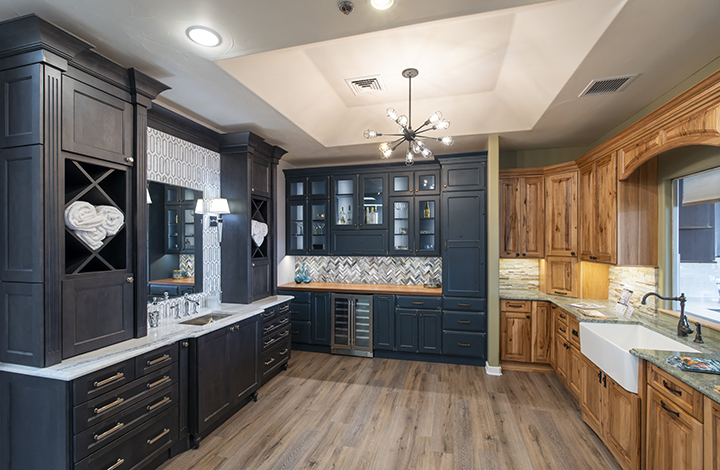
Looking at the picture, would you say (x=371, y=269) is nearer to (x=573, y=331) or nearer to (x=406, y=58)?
(x=573, y=331)

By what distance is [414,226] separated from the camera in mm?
4789

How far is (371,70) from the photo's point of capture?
3230mm

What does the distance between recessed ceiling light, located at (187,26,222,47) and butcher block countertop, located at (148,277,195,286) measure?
2.02 m

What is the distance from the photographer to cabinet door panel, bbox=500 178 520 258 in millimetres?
4363

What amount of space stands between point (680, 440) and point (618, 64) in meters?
2.39

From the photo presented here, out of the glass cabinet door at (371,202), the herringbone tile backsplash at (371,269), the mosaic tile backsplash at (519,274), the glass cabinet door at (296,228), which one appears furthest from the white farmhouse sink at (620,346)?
the glass cabinet door at (296,228)

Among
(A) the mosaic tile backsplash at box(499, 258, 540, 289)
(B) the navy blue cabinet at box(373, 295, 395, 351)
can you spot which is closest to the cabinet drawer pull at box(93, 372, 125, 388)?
(B) the navy blue cabinet at box(373, 295, 395, 351)

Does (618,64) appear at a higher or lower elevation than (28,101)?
higher

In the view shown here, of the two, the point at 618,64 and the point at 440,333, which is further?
the point at 440,333

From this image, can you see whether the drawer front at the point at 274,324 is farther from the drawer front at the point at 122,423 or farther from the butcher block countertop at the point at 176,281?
the drawer front at the point at 122,423

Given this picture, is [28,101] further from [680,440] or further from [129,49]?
[680,440]

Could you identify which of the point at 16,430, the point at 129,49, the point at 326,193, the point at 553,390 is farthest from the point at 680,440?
the point at 326,193

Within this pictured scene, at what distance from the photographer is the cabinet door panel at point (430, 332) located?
437 cm

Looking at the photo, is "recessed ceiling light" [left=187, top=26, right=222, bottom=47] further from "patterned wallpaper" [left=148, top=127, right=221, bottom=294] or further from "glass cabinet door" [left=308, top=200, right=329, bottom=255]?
"glass cabinet door" [left=308, top=200, right=329, bottom=255]
